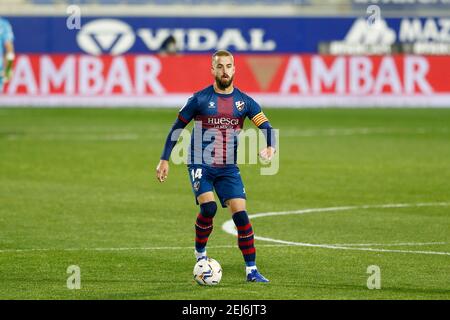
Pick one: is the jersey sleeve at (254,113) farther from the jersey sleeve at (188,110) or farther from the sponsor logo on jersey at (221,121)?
the jersey sleeve at (188,110)

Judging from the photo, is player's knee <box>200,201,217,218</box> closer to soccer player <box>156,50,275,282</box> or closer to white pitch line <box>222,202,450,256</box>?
soccer player <box>156,50,275,282</box>

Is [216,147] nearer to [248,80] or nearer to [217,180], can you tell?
[217,180]

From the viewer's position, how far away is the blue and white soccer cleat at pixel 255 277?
11977mm

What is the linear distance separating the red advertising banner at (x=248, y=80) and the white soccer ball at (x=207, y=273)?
26857mm

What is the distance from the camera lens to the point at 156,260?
1346 centimetres

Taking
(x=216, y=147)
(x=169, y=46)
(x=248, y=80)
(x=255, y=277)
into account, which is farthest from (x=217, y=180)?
(x=169, y=46)

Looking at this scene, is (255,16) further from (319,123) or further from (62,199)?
(62,199)

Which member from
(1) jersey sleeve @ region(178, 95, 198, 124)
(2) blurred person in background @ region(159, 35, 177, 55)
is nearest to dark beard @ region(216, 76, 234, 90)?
(1) jersey sleeve @ region(178, 95, 198, 124)

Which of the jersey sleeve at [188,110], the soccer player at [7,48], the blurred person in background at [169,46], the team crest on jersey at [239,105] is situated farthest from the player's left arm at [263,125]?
the blurred person in background at [169,46]

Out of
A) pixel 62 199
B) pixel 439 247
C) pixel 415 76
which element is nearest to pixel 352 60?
pixel 415 76

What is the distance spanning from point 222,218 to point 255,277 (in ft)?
17.2

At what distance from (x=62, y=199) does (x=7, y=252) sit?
517 centimetres

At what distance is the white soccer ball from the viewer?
11734 millimetres
